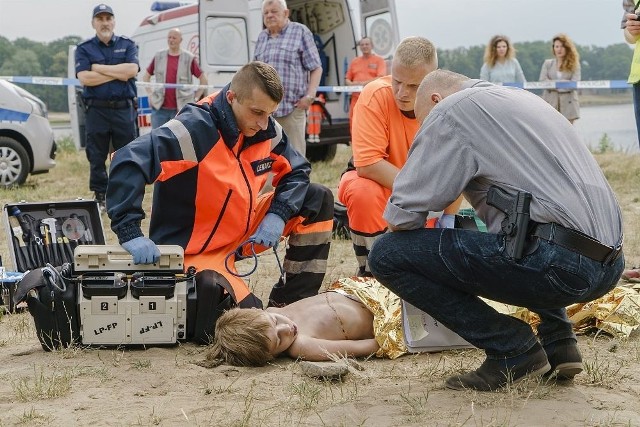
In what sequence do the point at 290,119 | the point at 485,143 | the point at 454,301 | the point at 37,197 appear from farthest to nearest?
1. the point at 37,197
2. the point at 290,119
3. the point at 454,301
4. the point at 485,143

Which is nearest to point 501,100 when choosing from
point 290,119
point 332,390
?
point 332,390

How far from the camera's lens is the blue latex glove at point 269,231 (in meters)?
4.80

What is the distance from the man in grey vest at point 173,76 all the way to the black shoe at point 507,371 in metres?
8.53

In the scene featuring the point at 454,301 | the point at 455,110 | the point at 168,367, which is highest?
the point at 455,110

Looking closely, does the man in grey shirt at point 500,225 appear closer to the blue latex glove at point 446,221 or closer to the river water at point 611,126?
the blue latex glove at point 446,221

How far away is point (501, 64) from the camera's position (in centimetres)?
1217

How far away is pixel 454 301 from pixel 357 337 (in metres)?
0.96

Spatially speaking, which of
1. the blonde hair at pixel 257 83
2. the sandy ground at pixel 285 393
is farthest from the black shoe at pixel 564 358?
the blonde hair at pixel 257 83

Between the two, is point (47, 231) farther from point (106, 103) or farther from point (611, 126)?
point (611, 126)

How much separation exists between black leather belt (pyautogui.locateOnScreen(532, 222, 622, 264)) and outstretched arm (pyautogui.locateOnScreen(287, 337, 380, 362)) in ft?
4.00

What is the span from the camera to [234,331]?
162 inches

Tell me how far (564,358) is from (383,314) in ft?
3.09

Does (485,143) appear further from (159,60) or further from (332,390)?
(159,60)

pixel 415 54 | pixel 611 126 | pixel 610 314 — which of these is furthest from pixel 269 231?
pixel 611 126
